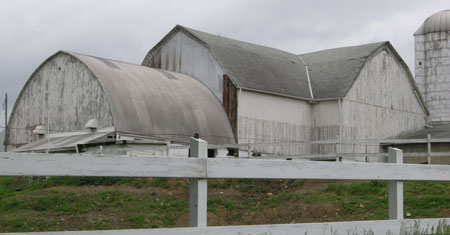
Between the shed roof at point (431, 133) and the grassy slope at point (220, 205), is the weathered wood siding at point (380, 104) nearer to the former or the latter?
the shed roof at point (431, 133)

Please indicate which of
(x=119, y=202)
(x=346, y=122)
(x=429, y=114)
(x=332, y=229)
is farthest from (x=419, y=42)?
(x=332, y=229)

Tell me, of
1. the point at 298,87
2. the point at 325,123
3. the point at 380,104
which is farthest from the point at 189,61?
the point at 380,104

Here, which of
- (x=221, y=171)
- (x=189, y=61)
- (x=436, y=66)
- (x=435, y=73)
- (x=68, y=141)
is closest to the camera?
(x=221, y=171)

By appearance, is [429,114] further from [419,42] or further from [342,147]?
[342,147]

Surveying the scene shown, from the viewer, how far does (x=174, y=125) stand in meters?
27.2

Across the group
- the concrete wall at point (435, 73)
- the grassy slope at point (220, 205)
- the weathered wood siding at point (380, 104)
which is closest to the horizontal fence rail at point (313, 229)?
the grassy slope at point (220, 205)

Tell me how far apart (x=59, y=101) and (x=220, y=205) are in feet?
52.7

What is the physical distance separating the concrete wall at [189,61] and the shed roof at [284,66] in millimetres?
309

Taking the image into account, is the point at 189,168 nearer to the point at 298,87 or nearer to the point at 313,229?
the point at 313,229

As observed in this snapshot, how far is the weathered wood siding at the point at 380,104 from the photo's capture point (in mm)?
33969

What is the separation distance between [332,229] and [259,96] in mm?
25113

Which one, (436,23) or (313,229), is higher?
(436,23)

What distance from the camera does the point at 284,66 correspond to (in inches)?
1412

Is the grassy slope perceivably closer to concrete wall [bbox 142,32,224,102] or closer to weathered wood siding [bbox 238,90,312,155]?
weathered wood siding [bbox 238,90,312,155]
